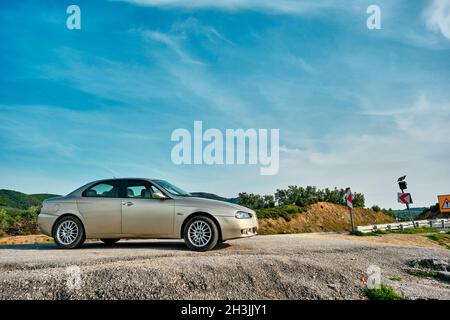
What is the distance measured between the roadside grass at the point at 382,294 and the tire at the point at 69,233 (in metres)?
5.94

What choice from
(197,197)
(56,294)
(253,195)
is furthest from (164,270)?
(253,195)

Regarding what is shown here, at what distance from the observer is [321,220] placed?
110 ft

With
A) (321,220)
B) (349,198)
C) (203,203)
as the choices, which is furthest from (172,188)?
(321,220)

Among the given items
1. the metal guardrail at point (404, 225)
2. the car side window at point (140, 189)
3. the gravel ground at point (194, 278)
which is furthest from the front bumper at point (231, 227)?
the metal guardrail at point (404, 225)

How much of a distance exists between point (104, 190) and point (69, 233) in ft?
4.02

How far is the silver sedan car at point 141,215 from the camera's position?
23.2ft

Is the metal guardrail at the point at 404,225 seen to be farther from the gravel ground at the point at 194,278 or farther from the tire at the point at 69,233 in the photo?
the tire at the point at 69,233

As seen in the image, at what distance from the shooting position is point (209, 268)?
5.29 meters

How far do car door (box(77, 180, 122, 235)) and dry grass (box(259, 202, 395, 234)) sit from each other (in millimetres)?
17088

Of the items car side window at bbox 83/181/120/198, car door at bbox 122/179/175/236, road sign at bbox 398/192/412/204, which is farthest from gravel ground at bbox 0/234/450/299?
road sign at bbox 398/192/412/204
